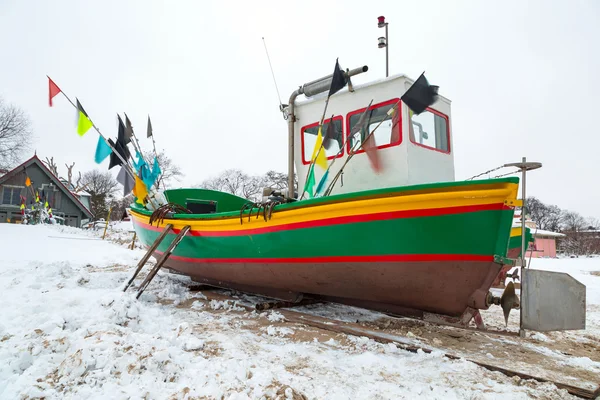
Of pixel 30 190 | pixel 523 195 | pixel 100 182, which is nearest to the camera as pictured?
pixel 523 195

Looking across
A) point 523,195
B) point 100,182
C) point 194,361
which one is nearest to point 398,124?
point 523,195

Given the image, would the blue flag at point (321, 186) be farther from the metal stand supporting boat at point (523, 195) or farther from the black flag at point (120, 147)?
the black flag at point (120, 147)

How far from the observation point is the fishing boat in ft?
9.87

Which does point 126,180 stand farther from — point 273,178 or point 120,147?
point 273,178

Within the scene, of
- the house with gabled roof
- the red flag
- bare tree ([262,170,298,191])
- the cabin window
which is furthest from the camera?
bare tree ([262,170,298,191])

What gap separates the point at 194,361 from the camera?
255 cm

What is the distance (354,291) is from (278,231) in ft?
3.33

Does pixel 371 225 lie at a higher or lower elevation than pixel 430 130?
Result: lower

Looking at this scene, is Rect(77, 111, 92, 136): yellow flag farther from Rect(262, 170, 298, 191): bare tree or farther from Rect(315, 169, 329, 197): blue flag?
Rect(262, 170, 298, 191): bare tree

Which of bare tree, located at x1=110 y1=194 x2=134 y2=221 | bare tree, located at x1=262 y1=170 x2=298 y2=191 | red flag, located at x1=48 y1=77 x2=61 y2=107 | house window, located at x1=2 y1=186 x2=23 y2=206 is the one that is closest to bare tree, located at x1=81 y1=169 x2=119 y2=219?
bare tree, located at x1=110 y1=194 x2=134 y2=221

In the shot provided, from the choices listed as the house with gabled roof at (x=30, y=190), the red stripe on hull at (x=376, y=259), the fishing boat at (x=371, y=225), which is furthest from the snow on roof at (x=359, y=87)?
the house with gabled roof at (x=30, y=190)

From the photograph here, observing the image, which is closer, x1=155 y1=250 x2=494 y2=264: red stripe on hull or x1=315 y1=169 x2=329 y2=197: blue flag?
x1=155 y1=250 x2=494 y2=264: red stripe on hull

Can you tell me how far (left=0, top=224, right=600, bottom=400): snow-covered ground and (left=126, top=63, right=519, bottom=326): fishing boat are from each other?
→ 0.57m

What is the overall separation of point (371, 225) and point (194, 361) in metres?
1.81
